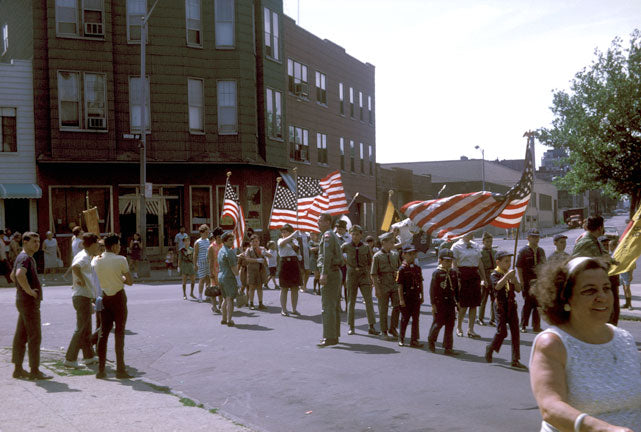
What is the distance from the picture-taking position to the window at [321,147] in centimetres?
3897

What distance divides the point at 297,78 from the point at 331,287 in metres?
27.0

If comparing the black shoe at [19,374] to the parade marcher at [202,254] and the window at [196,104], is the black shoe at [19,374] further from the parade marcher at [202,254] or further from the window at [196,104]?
the window at [196,104]

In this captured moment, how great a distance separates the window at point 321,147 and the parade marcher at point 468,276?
2700cm

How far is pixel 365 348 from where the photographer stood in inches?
421

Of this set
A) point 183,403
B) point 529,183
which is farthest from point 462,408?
point 529,183

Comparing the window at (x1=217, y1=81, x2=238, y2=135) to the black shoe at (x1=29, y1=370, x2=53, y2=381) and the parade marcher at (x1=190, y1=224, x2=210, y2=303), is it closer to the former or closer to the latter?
the parade marcher at (x1=190, y1=224, x2=210, y2=303)

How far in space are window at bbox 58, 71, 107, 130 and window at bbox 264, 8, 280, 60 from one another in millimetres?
8122

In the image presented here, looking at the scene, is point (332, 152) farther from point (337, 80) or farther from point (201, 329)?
point (201, 329)

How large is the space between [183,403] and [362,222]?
3791 centimetres

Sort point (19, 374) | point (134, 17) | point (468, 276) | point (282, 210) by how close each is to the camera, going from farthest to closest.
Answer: point (134, 17) < point (282, 210) < point (468, 276) < point (19, 374)

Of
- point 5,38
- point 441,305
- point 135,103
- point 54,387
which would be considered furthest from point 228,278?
point 5,38

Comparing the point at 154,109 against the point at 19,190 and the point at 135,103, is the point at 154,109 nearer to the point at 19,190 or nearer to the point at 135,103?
the point at 135,103

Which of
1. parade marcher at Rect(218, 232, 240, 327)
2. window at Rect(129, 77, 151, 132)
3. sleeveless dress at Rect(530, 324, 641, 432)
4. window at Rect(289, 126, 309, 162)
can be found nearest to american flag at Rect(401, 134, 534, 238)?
parade marcher at Rect(218, 232, 240, 327)

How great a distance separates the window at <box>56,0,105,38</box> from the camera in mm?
27766
